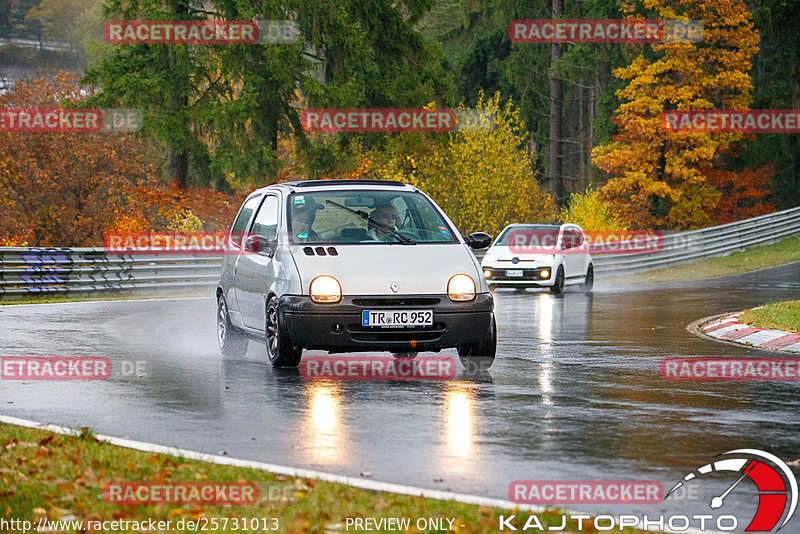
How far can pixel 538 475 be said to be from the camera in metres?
7.74

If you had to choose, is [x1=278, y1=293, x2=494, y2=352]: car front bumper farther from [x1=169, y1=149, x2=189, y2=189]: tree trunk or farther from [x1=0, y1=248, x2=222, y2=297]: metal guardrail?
[x1=169, y1=149, x2=189, y2=189]: tree trunk

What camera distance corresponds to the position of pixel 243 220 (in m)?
15.6

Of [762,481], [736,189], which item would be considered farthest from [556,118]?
[762,481]

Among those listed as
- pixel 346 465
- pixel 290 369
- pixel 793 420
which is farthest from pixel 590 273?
pixel 346 465

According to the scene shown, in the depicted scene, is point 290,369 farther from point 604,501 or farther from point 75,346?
point 604,501

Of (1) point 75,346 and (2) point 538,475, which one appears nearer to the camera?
(2) point 538,475

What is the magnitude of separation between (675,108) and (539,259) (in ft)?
79.0

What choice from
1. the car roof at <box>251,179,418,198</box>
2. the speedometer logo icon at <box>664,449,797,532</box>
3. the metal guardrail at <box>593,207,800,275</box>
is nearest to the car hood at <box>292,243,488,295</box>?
the car roof at <box>251,179,418,198</box>

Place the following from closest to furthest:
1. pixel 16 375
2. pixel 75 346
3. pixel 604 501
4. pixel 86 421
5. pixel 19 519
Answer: pixel 19 519 < pixel 604 501 < pixel 86 421 < pixel 16 375 < pixel 75 346

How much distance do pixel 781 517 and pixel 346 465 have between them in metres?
2.66

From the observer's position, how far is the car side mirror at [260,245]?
1345 centimetres

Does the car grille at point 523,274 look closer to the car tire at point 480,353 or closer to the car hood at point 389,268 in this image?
the car tire at point 480,353

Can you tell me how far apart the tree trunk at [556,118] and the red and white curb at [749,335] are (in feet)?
132

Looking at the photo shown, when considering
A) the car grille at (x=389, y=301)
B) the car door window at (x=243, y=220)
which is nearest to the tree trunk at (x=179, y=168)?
the car door window at (x=243, y=220)
